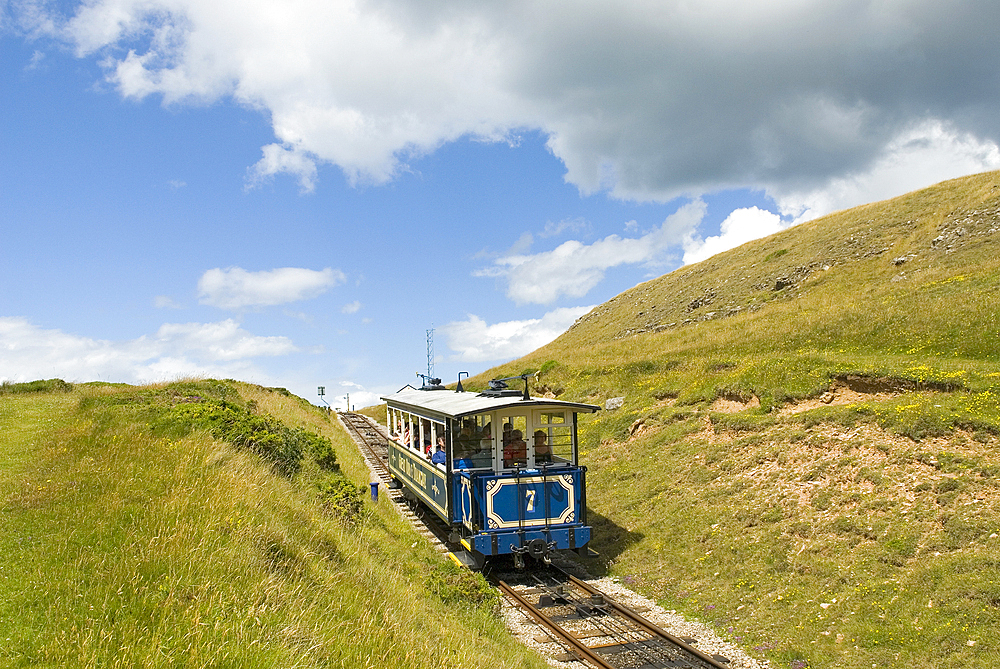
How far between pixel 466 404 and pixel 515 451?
4.75 ft

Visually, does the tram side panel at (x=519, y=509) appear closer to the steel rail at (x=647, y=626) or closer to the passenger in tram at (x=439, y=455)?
the steel rail at (x=647, y=626)

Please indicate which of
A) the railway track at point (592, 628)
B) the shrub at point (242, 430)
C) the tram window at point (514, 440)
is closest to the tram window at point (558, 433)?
the tram window at point (514, 440)

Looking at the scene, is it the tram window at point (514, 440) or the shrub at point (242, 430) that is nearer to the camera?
the shrub at point (242, 430)

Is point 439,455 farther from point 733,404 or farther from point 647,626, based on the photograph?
point 733,404

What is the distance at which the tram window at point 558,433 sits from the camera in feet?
45.3

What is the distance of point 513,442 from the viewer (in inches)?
534

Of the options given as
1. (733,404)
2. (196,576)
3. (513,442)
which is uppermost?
(733,404)

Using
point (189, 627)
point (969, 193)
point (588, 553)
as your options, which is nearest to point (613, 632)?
point (588, 553)

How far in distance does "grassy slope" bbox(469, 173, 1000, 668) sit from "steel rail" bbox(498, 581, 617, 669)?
253 centimetres

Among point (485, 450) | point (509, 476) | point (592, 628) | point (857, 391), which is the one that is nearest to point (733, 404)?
point (857, 391)

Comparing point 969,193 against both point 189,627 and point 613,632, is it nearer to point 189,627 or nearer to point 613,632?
point 613,632

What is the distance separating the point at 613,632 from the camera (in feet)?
A: 33.3

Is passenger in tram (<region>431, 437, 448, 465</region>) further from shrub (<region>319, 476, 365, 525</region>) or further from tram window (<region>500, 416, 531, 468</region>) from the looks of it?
shrub (<region>319, 476, 365, 525</region>)

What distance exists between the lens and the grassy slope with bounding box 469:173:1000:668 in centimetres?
963
